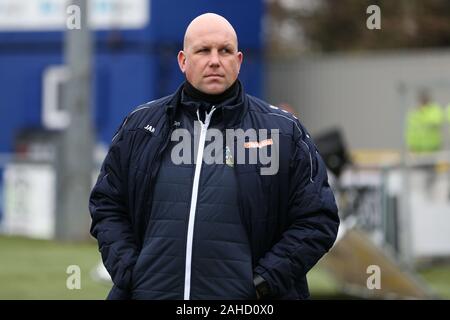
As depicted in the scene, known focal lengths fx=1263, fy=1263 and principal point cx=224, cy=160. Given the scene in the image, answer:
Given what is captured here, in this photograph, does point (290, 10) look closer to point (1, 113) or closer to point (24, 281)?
point (1, 113)

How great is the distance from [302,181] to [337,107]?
20.9 meters

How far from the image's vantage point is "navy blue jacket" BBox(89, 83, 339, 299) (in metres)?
4.61

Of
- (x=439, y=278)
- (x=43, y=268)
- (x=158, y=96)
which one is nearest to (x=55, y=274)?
(x=43, y=268)

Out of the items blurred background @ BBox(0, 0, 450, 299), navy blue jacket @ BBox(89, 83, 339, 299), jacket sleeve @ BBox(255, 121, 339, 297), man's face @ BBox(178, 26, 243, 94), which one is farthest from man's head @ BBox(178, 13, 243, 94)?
blurred background @ BBox(0, 0, 450, 299)

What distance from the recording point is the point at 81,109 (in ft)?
57.1

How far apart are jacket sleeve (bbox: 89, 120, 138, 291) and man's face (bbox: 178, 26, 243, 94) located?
15.1 inches

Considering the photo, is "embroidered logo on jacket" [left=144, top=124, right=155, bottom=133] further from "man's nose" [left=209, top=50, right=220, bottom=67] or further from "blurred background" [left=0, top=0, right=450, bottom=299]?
"blurred background" [left=0, top=0, right=450, bottom=299]

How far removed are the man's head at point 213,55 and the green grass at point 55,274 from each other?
6.46m

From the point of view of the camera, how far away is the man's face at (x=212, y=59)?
463cm

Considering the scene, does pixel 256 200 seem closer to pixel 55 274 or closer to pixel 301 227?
pixel 301 227

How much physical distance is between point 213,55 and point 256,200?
1.82 ft

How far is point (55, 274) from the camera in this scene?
521 inches
